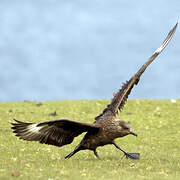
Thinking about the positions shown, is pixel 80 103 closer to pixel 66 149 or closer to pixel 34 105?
pixel 34 105

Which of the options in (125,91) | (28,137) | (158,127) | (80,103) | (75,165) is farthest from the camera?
(80,103)

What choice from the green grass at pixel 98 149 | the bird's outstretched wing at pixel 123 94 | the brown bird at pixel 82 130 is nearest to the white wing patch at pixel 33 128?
the brown bird at pixel 82 130

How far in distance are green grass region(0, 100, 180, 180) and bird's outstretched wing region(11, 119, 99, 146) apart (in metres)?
0.67

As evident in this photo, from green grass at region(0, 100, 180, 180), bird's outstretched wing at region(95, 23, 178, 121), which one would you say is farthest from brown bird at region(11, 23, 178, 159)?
green grass at region(0, 100, 180, 180)

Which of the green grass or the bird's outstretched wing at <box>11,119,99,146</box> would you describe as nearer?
the green grass

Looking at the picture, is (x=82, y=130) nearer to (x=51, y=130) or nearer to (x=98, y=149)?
(x=51, y=130)

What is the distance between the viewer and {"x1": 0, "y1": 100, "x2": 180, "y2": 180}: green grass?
1035 centimetres

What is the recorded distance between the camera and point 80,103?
2930cm

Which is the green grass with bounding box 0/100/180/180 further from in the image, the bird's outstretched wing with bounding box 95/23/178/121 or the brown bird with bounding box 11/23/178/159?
the bird's outstretched wing with bounding box 95/23/178/121

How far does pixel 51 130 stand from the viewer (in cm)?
1117

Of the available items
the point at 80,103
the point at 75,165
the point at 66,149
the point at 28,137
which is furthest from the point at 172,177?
the point at 80,103

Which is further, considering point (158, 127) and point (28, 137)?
point (158, 127)

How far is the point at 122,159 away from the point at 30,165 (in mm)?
3131

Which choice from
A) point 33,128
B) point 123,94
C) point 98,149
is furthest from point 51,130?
point 98,149
